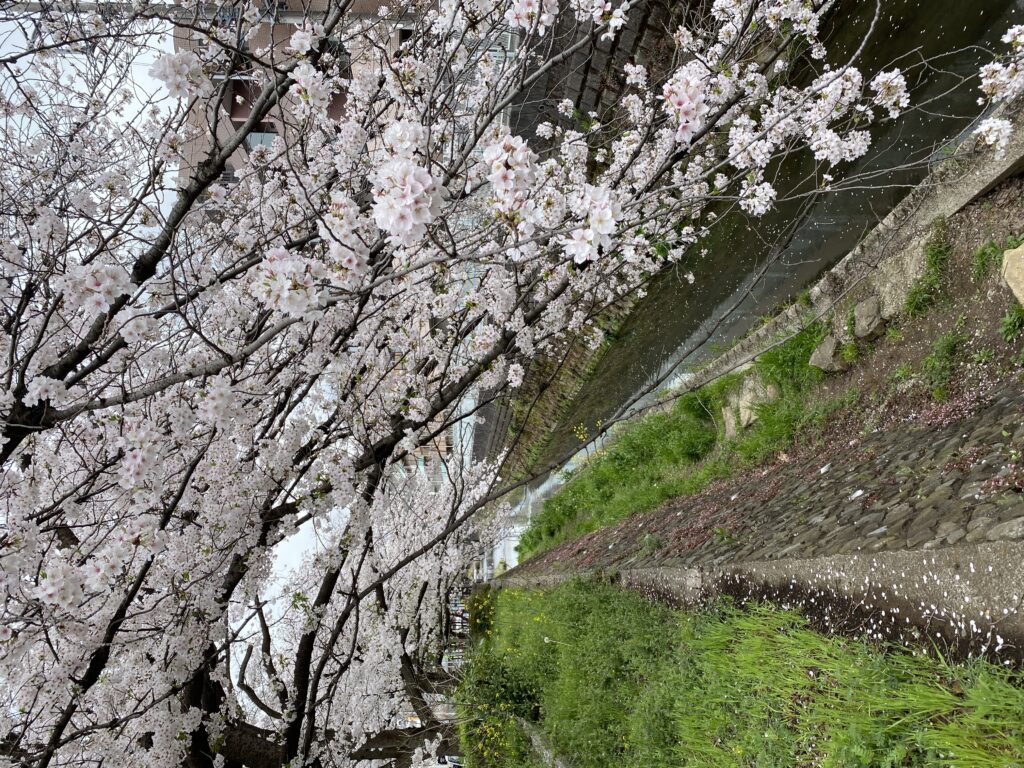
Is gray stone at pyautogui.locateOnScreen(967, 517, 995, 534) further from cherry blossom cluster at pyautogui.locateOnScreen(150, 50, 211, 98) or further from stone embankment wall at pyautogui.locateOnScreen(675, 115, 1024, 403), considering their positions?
cherry blossom cluster at pyautogui.locateOnScreen(150, 50, 211, 98)

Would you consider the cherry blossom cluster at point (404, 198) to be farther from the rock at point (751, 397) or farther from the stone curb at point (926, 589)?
the rock at point (751, 397)

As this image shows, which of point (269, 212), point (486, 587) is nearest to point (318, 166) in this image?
point (269, 212)

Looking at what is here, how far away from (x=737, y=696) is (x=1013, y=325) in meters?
3.17

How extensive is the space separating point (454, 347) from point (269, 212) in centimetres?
209

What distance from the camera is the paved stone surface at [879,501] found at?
3.12m

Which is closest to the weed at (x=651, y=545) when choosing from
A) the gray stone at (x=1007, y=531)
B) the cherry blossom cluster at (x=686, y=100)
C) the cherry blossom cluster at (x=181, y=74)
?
the gray stone at (x=1007, y=531)

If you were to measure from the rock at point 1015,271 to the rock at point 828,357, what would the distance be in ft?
5.65

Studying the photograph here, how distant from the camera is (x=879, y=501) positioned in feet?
13.0

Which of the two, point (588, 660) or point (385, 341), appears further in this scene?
point (588, 660)

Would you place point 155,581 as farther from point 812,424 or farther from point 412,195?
point 812,424

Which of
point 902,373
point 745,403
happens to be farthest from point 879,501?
point 745,403

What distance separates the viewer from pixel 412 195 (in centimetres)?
211

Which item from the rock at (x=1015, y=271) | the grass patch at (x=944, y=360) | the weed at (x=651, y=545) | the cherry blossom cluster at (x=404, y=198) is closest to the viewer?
the cherry blossom cluster at (x=404, y=198)

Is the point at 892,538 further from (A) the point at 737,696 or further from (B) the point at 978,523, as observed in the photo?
(A) the point at 737,696
